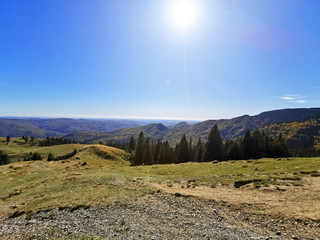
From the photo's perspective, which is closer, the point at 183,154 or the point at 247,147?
the point at 247,147

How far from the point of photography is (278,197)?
1548 cm

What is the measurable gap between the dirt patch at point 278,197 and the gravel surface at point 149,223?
156 cm

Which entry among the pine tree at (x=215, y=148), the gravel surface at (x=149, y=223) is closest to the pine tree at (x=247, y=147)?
the pine tree at (x=215, y=148)

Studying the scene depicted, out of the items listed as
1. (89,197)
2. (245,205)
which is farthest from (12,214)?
(245,205)

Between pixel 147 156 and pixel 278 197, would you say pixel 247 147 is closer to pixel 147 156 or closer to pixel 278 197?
pixel 147 156

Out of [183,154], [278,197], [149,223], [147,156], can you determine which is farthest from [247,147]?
[149,223]

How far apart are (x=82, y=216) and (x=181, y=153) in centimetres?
6142

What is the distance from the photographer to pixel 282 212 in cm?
1250

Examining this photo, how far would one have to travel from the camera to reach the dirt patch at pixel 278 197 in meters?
12.4

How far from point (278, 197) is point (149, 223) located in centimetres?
1349

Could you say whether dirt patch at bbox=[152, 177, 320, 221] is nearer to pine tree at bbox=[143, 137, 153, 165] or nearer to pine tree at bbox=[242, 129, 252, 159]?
pine tree at bbox=[242, 129, 252, 159]

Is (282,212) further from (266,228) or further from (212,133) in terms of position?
(212,133)

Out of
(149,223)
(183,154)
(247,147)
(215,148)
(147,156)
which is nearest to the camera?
(149,223)

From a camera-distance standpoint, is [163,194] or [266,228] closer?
[266,228]
